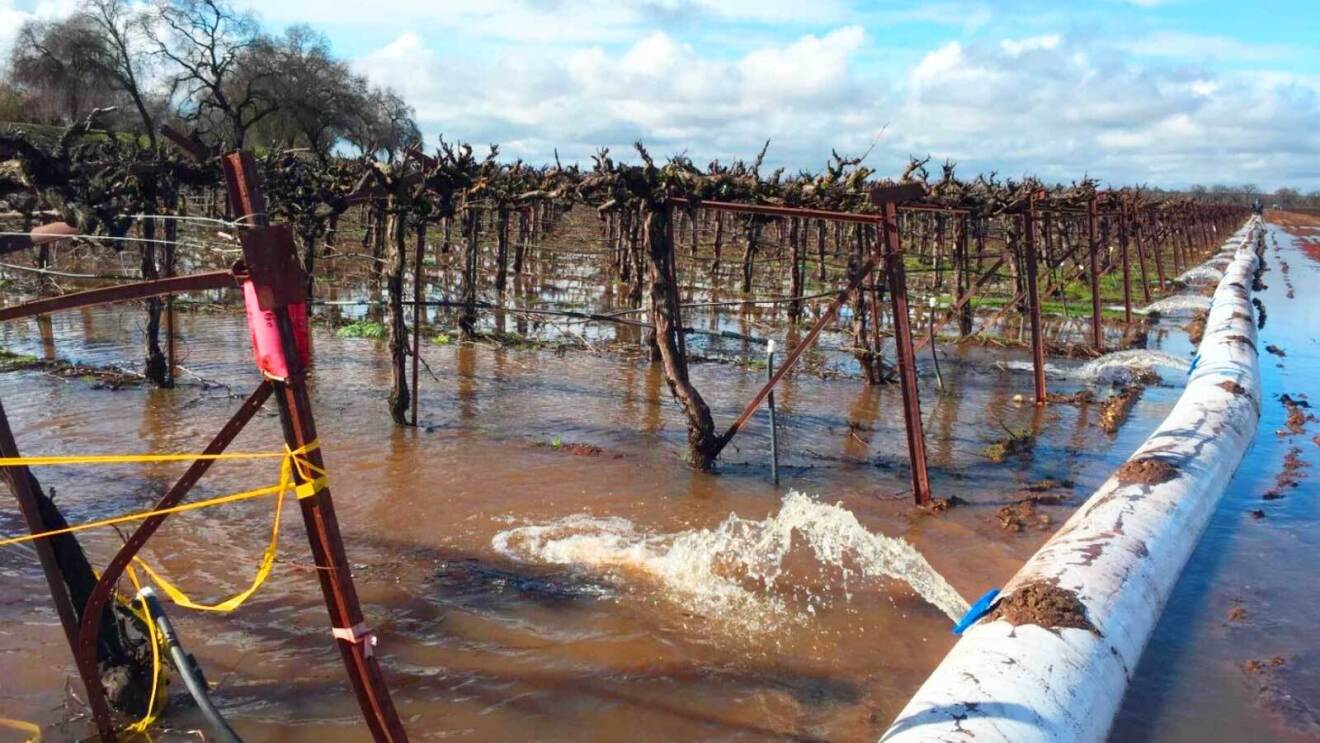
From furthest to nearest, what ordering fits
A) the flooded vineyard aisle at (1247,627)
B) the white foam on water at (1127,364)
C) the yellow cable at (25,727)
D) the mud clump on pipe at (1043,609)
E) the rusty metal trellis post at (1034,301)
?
the white foam on water at (1127,364) < the rusty metal trellis post at (1034,301) < the flooded vineyard aisle at (1247,627) < the mud clump on pipe at (1043,609) < the yellow cable at (25,727)

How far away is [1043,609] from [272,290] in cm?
348

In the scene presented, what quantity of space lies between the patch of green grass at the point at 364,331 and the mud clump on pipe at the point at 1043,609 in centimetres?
1055

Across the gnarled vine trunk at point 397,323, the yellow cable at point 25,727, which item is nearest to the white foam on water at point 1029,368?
the gnarled vine trunk at point 397,323

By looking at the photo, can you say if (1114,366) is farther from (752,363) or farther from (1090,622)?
(1090,622)

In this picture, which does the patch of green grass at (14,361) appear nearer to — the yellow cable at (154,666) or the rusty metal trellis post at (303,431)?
the yellow cable at (154,666)

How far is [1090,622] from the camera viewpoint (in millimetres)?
4086

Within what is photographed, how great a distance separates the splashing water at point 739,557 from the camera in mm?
5359

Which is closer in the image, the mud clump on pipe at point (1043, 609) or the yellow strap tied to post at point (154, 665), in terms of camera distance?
the yellow strap tied to post at point (154, 665)

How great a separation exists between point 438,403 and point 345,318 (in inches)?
224

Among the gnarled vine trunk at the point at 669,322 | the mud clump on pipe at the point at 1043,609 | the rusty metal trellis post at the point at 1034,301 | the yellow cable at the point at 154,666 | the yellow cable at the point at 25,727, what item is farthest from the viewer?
the rusty metal trellis post at the point at 1034,301

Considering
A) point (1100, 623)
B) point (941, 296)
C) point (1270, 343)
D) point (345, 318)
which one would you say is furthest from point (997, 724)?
point (941, 296)

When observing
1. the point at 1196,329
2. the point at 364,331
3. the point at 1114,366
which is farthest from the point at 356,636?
the point at 1196,329

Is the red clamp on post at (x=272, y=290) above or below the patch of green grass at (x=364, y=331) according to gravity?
above

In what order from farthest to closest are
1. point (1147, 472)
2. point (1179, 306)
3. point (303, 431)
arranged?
point (1179, 306)
point (1147, 472)
point (303, 431)
